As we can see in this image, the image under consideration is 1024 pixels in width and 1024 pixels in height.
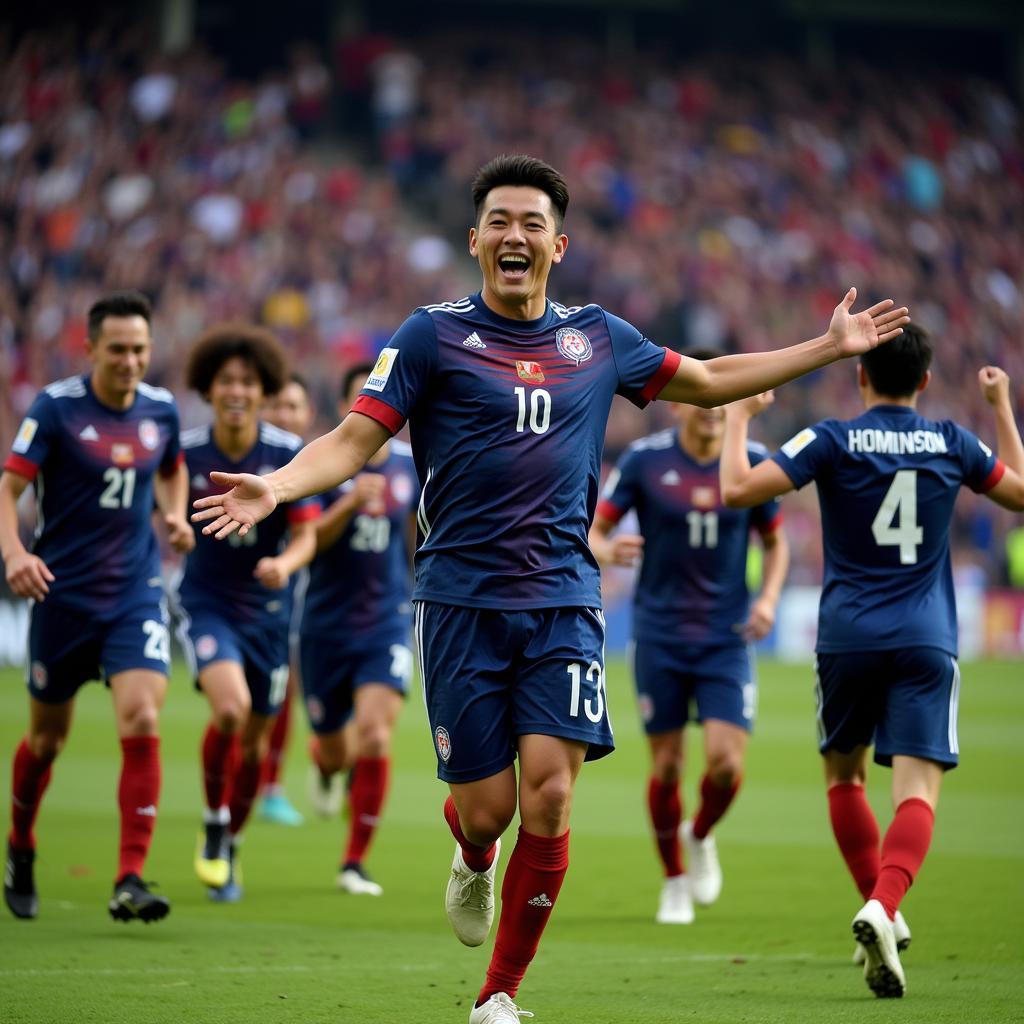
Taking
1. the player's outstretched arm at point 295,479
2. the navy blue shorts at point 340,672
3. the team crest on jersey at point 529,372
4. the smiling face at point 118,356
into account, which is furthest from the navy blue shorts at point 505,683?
the navy blue shorts at point 340,672

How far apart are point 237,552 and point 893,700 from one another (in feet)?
12.9

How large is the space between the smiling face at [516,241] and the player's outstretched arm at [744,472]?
1422mm

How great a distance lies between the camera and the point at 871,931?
18.6 feet

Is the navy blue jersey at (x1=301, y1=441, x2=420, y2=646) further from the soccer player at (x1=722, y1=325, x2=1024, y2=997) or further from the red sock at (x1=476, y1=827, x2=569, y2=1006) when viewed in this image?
the red sock at (x1=476, y1=827, x2=569, y2=1006)

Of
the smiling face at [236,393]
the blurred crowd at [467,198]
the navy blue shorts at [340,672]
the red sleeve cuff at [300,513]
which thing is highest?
the blurred crowd at [467,198]

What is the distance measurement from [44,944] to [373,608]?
2.97 meters

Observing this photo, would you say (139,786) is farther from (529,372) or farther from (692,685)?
(529,372)

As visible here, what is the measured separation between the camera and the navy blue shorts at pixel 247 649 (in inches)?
344

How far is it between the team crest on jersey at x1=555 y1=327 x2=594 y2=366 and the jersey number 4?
1.63 meters

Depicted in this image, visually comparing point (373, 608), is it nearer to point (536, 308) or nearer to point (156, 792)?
point (156, 792)

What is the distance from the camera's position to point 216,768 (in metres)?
8.75

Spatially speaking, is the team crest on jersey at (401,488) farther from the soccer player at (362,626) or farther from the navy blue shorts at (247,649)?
the navy blue shorts at (247,649)

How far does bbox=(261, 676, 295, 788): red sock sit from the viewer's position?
11891mm

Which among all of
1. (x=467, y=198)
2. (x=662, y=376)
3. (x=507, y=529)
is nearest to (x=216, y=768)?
(x=507, y=529)
